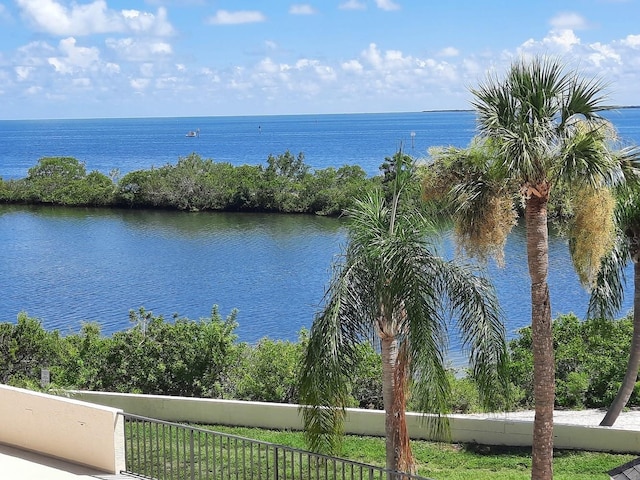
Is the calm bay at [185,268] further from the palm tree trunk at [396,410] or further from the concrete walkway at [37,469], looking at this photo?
the concrete walkway at [37,469]

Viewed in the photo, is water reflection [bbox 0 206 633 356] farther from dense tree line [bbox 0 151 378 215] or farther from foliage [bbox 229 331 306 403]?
foliage [bbox 229 331 306 403]

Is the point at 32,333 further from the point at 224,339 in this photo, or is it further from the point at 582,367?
the point at 582,367

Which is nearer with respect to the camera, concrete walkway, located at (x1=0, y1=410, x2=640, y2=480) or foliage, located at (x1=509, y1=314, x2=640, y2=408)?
concrete walkway, located at (x1=0, y1=410, x2=640, y2=480)

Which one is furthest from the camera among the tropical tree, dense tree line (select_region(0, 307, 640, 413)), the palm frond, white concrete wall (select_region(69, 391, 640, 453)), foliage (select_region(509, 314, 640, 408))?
dense tree line (select_region(0, 307, 640, 413))

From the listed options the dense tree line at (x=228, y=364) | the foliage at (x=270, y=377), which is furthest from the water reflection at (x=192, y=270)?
the foliage at (x=270, y=377)

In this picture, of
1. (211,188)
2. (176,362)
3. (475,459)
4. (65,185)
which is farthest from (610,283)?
(65,185)

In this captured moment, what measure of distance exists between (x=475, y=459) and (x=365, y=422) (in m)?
2.23

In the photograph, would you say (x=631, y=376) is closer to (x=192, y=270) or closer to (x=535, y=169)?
(x=535, y=169)

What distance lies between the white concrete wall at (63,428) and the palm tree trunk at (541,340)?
217 inches

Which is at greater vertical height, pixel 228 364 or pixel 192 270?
pixel 228 364

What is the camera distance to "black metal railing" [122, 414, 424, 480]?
10.4 metres

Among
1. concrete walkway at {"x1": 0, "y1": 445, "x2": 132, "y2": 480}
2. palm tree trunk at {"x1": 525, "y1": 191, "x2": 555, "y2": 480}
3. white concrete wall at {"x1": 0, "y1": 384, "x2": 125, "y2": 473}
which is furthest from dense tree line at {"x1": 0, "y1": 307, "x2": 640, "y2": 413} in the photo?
concrete walkway at {"x1": 0, "y1": 445, "x2": 132, "y2": 480}

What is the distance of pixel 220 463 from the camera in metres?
12.2

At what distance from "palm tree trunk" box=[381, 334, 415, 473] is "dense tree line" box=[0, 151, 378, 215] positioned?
49.4m
